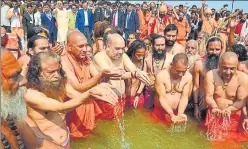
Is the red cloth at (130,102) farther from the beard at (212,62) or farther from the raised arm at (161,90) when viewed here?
the beard at (212,62)

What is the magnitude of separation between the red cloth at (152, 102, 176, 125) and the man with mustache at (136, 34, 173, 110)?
370mm

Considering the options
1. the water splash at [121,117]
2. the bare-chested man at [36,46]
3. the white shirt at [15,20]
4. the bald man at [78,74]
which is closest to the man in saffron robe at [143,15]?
the white shirt at [15,20]

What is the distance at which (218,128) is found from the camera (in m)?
5.39

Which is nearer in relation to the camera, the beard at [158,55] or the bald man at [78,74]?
the bald man at [78,74]

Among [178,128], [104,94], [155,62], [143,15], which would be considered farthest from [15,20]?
[104,94]

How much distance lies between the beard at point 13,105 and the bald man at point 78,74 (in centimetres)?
220

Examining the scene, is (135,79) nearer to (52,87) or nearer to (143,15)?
(52,87)

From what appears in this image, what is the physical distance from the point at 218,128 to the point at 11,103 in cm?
359

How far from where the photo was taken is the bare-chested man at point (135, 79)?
6.43 meters

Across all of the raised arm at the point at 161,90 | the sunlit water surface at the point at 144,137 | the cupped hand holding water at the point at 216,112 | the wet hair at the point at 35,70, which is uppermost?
the wet hair at the point at 35,70

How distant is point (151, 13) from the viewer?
14.4 meters

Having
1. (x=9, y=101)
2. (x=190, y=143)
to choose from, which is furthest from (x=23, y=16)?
(x=9, y=101)

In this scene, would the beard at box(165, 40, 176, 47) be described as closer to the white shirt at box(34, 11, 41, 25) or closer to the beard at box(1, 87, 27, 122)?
the beard at box(1, 87, 27, 122)

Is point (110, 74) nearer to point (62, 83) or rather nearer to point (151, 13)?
point (62, 83)
